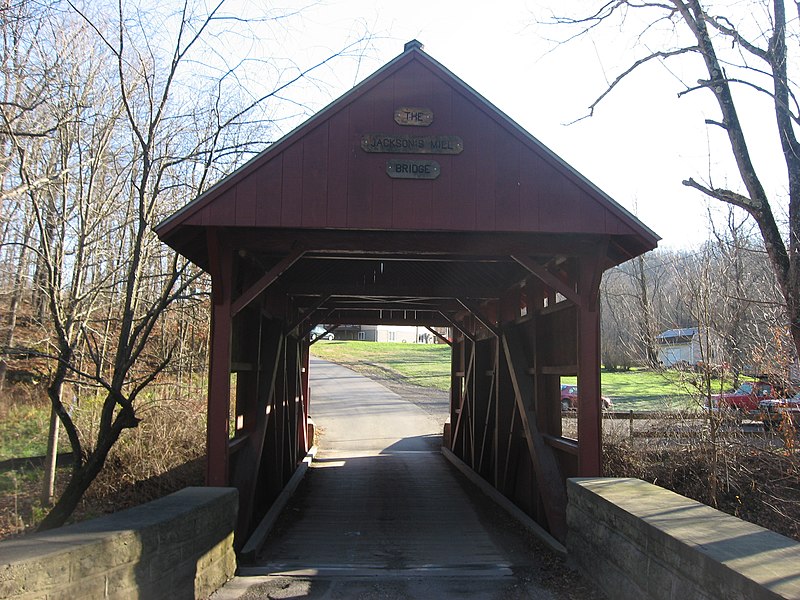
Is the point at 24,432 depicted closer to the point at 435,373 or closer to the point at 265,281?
the point at 265,281

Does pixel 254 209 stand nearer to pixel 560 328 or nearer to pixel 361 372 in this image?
pixel 560 328

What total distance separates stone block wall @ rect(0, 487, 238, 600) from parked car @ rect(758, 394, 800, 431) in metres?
8.02

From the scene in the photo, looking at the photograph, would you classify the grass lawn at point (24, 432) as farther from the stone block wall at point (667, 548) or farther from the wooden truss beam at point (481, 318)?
the stone block wall at point (667, 548)

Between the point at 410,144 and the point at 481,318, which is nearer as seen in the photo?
the point at 410,144

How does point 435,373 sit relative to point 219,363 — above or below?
below

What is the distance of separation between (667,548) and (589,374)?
3110 mm

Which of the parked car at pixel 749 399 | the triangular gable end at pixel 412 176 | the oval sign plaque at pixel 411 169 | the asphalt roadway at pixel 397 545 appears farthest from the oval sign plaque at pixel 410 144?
the parked car at pixel 749 399

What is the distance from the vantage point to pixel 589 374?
7.34m

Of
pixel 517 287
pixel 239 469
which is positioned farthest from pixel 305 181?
pixel 517 287

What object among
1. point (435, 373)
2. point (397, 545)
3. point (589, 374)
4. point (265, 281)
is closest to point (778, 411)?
point (589, 374)

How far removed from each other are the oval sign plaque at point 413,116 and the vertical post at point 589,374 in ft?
7.29

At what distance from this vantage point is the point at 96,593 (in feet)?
12.9

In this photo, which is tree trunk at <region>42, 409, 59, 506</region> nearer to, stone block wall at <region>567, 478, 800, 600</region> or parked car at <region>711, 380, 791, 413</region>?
stone block wall at <region>567, 478, 800, 600</region>

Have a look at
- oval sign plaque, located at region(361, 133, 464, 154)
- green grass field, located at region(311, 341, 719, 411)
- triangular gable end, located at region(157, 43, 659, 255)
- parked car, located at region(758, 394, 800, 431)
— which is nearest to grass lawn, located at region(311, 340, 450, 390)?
green grass field, located at region(311, 341, 719, 411)
